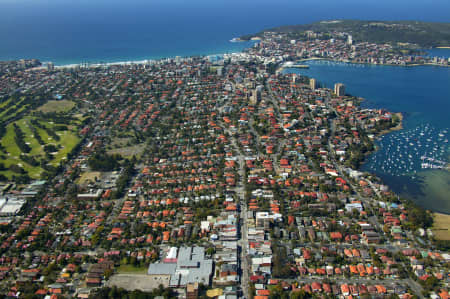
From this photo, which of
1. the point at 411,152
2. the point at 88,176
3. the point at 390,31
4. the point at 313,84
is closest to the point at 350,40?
the point at 390,31

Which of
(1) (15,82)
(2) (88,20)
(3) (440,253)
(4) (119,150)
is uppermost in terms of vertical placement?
(2) (88,20)

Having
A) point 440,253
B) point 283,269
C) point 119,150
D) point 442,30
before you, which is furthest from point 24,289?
point 442,30

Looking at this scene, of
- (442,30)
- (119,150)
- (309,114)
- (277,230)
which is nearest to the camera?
(277,230)

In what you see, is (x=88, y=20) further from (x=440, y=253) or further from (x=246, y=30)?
(x=440, y=253)

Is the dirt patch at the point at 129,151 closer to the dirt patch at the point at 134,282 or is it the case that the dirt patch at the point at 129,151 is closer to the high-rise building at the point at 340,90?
the dirt patch at the point at 134,282

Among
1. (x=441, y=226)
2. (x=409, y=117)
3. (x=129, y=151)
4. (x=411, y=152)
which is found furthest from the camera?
(x=409, y=117)

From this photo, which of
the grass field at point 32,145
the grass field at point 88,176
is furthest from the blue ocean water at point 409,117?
the grass field at point 32,145

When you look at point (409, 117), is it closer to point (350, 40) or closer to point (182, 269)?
point (182, 269)
